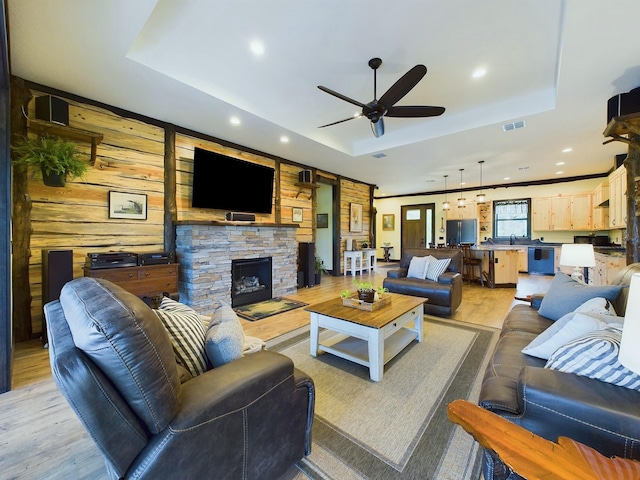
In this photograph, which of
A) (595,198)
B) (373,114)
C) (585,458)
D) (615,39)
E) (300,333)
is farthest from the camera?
(595,198)

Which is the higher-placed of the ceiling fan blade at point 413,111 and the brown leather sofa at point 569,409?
the ceiling fan blade at point 413,111

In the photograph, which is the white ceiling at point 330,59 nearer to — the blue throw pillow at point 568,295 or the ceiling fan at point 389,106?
the ceiling fan at point 389,106

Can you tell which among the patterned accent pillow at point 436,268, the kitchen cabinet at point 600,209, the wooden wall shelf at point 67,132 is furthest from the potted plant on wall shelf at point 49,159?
the kitchen cabinet at point 600,209

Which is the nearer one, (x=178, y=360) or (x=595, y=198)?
(x=178, y=360)

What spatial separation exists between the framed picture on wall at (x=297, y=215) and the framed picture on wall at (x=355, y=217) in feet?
6.41

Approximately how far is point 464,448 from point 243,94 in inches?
157

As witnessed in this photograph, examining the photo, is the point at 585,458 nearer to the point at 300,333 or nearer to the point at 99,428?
the point at 99,428

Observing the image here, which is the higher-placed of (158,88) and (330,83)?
(330,83)

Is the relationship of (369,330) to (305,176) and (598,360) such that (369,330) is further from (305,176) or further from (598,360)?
(305,176)

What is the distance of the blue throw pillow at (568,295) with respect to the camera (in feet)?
6.62

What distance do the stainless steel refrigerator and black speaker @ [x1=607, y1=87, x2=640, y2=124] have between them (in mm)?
6096

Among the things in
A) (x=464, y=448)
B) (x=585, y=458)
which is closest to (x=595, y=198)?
(x=464, y=448)

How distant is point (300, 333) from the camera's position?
10.5ft

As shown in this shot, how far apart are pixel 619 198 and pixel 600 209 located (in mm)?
2597
